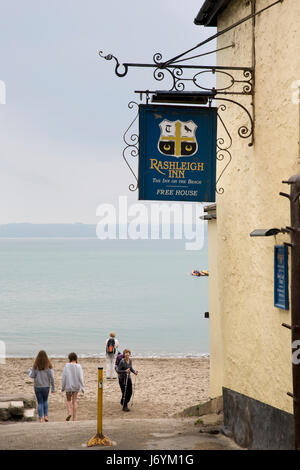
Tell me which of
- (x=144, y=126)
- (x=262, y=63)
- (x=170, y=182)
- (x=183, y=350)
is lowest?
(x=183, y=350)

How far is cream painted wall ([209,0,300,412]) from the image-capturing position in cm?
799

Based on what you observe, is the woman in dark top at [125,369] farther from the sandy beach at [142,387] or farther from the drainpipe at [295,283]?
the drainpipe at [295,283]

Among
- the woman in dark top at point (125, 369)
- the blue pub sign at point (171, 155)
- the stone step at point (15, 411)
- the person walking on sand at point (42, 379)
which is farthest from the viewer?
the woman in dark top at point (125, 369)

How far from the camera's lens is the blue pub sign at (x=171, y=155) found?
888 centimetres

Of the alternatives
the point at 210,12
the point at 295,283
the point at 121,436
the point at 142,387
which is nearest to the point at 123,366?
the point at 121,436

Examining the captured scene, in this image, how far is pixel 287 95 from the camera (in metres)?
7.99

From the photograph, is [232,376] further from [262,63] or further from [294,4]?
[294,4]

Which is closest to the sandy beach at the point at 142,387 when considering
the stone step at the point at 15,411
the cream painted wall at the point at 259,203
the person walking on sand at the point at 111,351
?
the person walking on sand at the point at 111,351

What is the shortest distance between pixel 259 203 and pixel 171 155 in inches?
54.2

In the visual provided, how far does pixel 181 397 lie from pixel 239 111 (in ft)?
43.6

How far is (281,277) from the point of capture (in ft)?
26.6

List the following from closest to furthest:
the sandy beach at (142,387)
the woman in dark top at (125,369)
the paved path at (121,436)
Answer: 1. the paved path at (121,436)
2. the woman in dark top at (125,369)
3. the sandy beach at (142,387)

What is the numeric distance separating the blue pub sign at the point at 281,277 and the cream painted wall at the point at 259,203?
0.43 feet
